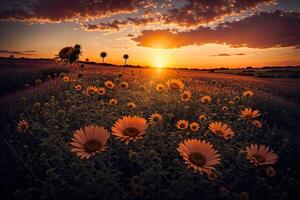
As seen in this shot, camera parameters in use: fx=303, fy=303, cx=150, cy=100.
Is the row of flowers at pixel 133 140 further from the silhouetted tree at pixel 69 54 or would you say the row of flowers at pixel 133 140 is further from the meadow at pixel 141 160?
the silhouetted tree at pixel 69 54

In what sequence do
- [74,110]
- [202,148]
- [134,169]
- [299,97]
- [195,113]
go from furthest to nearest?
1. [299,97]
2. [195,113]
3. [74,110]
4. [134,169]
5. [202,148]

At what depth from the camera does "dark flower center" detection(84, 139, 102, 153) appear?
7.13 ft

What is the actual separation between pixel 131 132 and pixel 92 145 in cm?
32

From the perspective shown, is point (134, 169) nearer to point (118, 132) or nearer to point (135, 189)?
point (135, 189)

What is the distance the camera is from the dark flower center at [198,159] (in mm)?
2141

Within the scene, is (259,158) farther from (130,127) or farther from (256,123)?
(256,123)

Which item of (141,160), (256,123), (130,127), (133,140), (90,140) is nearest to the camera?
(133,140)

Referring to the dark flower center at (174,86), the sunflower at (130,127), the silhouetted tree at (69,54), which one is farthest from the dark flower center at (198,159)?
the silhouetted tree at (69,54)

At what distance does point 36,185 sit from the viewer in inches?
119

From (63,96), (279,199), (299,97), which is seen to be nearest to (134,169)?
(279,199)

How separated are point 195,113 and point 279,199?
7.24 ft

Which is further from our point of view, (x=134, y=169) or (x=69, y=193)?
(x=134, y=169)

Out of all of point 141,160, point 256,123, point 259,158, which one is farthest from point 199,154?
point 256,123

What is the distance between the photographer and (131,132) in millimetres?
2357
